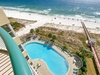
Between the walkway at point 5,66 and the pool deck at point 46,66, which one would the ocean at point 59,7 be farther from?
the walkway at point 5,66

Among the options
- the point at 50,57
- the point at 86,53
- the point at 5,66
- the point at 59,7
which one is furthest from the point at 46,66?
the point at 59,7

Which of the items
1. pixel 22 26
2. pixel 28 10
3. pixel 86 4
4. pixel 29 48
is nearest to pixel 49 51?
pixel 29 48

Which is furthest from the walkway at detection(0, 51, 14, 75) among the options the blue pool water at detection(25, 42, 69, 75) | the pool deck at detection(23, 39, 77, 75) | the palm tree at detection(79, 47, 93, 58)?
the palm tree at detection(79, 47, 93, 58)

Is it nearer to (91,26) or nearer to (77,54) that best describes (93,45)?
(77,54)

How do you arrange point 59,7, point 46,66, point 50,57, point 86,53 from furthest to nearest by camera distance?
point 59,7 < point 86,53 < point 50,57 < point 46,66

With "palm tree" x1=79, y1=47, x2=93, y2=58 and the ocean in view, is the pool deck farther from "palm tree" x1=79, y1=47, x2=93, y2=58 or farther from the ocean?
the ocean

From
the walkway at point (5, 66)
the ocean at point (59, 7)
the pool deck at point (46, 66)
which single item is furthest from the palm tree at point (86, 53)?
the ocean at point (59, 7)

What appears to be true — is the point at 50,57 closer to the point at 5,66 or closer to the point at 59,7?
the point at 5,66
